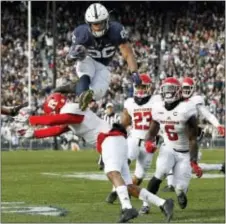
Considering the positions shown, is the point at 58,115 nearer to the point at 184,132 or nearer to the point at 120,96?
the point at 184,132

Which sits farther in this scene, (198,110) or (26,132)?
(198,110)

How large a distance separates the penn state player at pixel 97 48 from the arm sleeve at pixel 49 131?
1.01 metres

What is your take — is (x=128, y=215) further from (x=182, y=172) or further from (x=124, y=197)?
(x=182, y=172)

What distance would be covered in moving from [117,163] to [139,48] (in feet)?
88.7

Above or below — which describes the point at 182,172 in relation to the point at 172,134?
below

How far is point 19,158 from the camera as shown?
79.8 feet

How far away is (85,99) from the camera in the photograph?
10.2 metres

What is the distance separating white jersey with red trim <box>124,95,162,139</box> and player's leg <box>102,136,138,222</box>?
3.61 m

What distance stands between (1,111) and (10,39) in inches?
1028

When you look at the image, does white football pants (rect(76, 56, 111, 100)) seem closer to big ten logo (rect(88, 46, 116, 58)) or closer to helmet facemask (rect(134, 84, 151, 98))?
big ten logo (rect(88, 46, 116, 58))

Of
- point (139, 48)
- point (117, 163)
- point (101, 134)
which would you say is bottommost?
point (117, 163)

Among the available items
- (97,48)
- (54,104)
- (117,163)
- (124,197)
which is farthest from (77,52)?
(124,197)

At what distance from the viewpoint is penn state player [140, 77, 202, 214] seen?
1139 cm

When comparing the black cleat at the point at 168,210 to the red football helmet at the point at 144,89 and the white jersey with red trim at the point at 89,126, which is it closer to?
the white jersey with red trim at the point at 89,126
